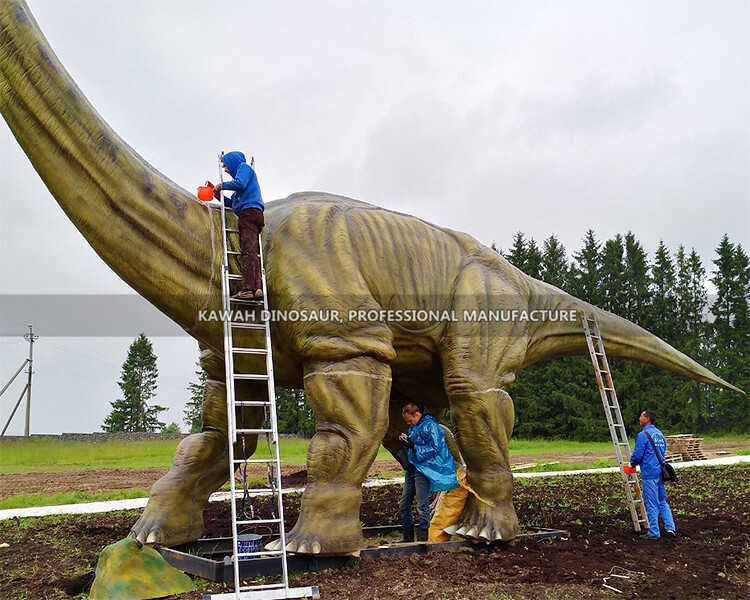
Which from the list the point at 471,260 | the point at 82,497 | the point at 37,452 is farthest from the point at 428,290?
the point at 37,452

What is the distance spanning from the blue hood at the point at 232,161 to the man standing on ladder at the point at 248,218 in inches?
2.7

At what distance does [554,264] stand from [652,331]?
6.24 meters

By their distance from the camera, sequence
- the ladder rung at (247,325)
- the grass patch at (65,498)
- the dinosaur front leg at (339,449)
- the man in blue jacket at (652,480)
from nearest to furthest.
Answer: the dinosaur front leg at (339,449) < the ladder rung at (247,325) < the man in blue jacket at (652,480) < the grass patch at (65,498)

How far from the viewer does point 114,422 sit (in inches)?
1730

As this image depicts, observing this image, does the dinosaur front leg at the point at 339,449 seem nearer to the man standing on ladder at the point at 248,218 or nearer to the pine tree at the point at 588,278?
the man standing on ladder at the point at 248,218

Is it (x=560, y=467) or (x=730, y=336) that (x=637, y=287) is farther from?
(x=560, y=467)

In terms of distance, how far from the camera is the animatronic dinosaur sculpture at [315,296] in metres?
5.13

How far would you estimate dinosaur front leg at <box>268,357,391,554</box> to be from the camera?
525cm

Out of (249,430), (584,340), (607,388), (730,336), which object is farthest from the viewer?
(730,336)

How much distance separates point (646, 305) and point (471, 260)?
31.6 meters

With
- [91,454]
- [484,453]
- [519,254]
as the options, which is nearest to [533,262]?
[519,254]

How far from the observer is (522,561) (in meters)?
5.65

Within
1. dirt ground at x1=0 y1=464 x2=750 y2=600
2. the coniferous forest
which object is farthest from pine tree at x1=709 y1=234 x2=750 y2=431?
dirt ground at x1=0 y1=464 x2=750 y2=600

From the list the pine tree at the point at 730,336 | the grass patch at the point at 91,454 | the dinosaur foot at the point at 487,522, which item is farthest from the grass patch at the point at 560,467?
the pine tree at the point at 730,336
